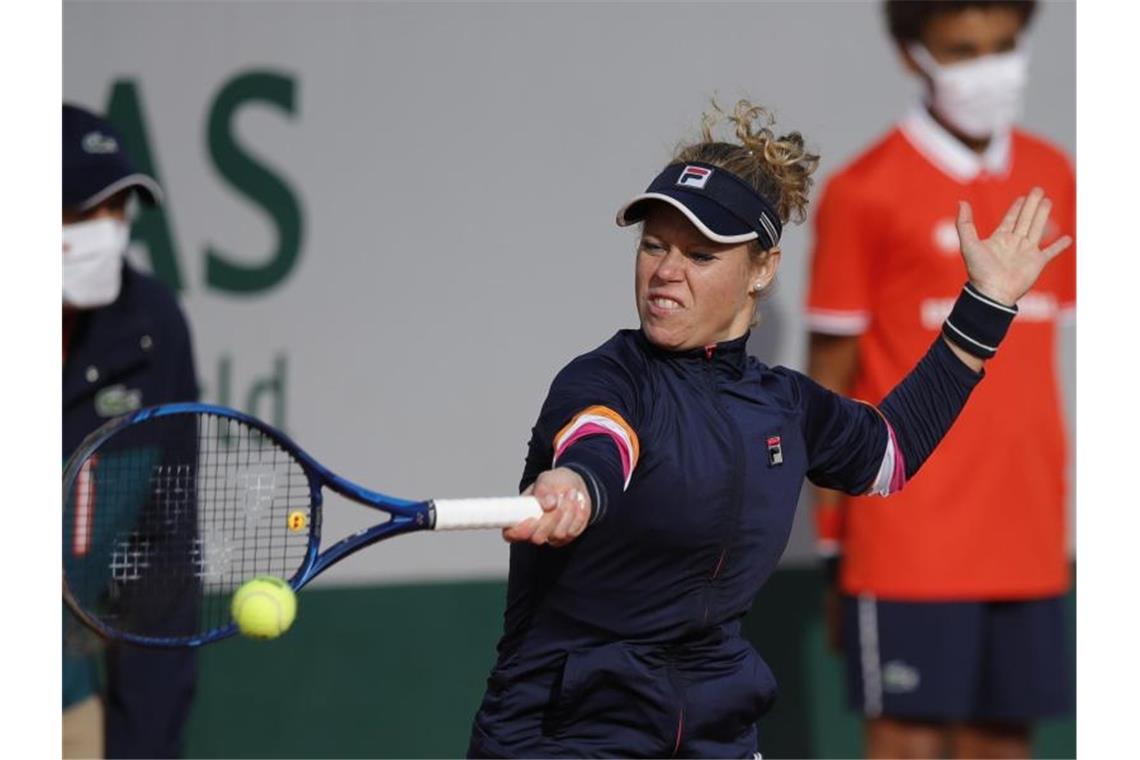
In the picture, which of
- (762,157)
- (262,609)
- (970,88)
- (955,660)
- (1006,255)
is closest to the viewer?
(262,609)

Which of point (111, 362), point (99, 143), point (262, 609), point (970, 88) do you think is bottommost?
point (262, 609)

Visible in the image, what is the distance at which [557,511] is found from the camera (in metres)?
2.58

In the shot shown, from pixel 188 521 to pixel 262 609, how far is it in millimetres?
853

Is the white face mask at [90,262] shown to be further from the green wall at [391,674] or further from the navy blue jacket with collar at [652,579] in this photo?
the navy blue jacket with collar at [652,579]

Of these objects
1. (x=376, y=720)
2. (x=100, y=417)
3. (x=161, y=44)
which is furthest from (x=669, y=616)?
(x=161, y=44)

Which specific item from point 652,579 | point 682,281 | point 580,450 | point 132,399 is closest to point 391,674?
point 132,399

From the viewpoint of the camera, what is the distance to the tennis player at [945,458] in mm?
4629

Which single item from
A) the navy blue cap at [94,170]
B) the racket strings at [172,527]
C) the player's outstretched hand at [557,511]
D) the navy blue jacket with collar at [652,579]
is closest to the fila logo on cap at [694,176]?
the navy blue jacket with collar at [652,579]

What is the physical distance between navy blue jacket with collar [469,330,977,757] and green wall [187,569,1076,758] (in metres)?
2.03

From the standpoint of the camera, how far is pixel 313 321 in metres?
5.00

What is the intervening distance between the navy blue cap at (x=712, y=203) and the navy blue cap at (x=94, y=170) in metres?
1.65

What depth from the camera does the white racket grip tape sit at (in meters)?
2.58

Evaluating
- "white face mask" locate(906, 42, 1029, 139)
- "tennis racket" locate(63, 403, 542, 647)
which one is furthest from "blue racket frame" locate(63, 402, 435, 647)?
"white face mask" locate(906, 42, 1029, 139)

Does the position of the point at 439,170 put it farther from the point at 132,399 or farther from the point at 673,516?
the point at 673,516
